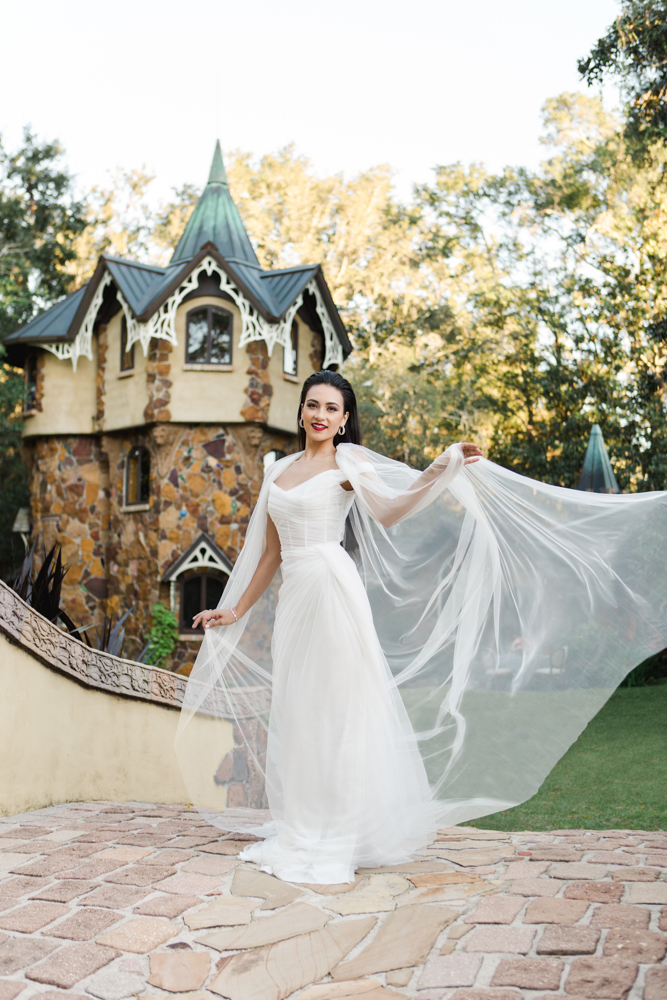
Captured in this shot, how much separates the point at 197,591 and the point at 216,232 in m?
7.63

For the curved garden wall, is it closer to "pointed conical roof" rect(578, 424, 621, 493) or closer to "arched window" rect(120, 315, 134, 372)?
"arched window" rect(120, 315, 134, 372)

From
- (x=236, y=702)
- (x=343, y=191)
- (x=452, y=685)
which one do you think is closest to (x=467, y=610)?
(x=452, y=685)

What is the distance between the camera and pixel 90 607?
18.4 metres

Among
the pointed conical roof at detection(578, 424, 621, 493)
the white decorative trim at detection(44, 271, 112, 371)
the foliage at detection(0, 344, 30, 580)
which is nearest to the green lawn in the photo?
the pointed conical roof at detection(578, 424, 621, 493)

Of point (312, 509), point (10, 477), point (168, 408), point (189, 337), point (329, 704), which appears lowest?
point (329, 704)

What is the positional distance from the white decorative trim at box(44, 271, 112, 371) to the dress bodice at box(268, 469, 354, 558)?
49.0ft

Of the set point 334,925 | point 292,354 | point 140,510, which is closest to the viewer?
point 334,925

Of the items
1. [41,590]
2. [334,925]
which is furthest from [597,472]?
[334,925]

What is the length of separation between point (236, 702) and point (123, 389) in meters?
14.2

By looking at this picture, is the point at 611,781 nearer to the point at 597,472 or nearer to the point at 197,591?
the point at 197,591

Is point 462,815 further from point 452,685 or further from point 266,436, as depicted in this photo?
point 266,436

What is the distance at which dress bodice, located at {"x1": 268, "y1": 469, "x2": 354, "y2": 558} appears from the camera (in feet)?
14.6

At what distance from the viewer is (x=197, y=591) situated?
17.4m

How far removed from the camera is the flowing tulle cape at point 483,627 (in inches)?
180
